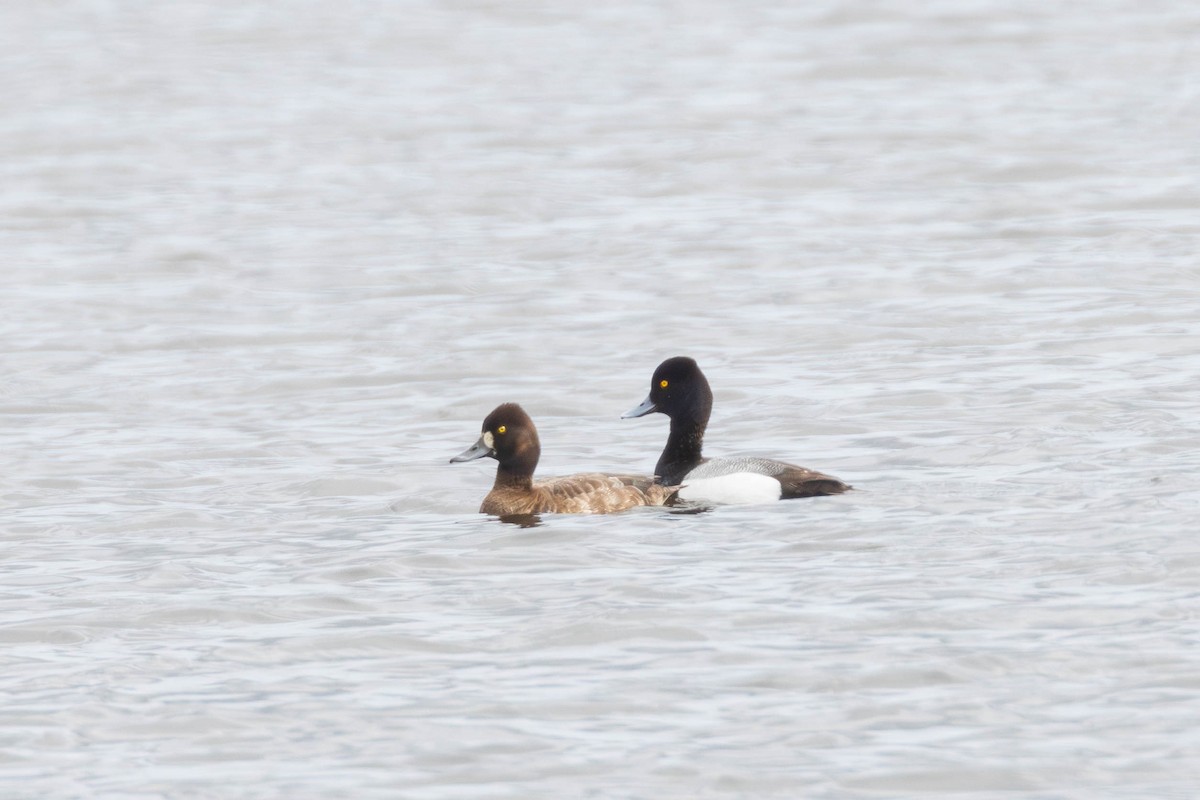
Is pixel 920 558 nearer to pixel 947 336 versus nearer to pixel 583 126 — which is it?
pixel 947 336

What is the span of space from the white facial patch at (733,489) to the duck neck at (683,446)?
0.46 m

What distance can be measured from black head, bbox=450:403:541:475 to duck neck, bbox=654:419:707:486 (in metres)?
1.01

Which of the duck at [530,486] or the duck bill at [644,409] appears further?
the duck bill at [644,409]

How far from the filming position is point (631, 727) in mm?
8445

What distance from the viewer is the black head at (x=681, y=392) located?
1342cm

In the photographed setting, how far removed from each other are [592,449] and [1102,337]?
516 centimetres

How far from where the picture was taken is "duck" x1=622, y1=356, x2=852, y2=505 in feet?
40.6

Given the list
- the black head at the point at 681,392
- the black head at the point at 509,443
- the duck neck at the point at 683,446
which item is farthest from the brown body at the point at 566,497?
the black head at the point at 681,392

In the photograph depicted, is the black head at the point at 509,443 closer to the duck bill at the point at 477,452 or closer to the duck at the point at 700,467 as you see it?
the duck bill at the point at 477,452

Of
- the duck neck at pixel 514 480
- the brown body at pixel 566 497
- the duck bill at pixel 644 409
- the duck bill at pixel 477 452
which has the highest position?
the duck bill at pixel 644 409

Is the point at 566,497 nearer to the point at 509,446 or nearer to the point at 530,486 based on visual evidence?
the point at 530,486

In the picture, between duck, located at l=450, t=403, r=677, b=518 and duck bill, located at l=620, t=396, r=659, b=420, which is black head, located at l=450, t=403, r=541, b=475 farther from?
duck bill, located at l=620, t=396, r=659, b=420

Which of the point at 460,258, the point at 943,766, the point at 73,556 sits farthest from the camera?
the point at 460,258

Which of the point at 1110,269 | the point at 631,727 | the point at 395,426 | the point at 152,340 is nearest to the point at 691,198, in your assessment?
the point at 1110,269
